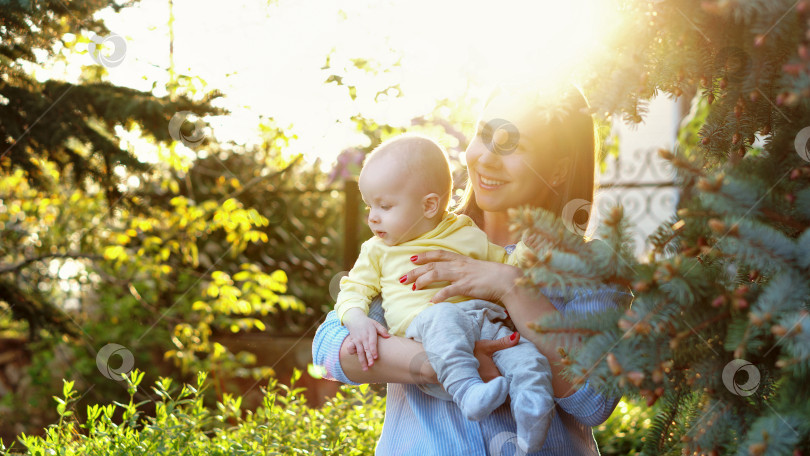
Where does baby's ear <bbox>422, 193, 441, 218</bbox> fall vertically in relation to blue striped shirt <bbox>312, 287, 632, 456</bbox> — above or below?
above

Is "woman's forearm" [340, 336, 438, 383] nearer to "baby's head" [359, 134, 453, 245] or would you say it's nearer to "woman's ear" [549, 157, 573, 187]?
"baby's head" [359, 134, 453, 245]

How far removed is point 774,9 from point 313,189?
3.72m

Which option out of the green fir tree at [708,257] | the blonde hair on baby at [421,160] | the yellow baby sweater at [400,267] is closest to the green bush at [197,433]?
the yellow baby sweater at [400,267]

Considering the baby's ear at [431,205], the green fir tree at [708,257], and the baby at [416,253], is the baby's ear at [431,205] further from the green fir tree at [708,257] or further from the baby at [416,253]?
the green fir tree at [708,257]

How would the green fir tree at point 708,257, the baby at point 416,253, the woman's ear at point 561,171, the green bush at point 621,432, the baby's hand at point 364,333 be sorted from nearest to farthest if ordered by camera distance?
the green fir tree at point 708,257 < the baby at point 416,253 < the baby's hand at point 364,333 < the woman's ear at point 561,171 < the green bush at point 621,432

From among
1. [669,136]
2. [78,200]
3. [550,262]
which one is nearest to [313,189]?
[78,200]

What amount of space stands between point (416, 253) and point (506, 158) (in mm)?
305

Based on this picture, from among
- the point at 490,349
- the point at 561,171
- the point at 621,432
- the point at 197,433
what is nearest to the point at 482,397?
the point at 490,349

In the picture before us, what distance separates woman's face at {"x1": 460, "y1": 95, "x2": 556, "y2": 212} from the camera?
1595 millimetres

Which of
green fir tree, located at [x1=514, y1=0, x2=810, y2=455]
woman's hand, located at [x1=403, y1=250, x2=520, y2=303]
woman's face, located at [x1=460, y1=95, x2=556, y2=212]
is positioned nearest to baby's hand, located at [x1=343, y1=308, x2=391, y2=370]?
woman's hand, located at [x1=403, y1=250, x2=520, y2=303]

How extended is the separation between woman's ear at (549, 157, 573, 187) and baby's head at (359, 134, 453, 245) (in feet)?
0.92

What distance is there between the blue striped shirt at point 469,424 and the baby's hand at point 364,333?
5 cm

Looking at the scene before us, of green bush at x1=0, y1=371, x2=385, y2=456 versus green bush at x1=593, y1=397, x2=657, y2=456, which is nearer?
green bush at x1=0, y1=371, x2=385, y2=456

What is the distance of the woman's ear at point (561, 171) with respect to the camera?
170 centimetres
